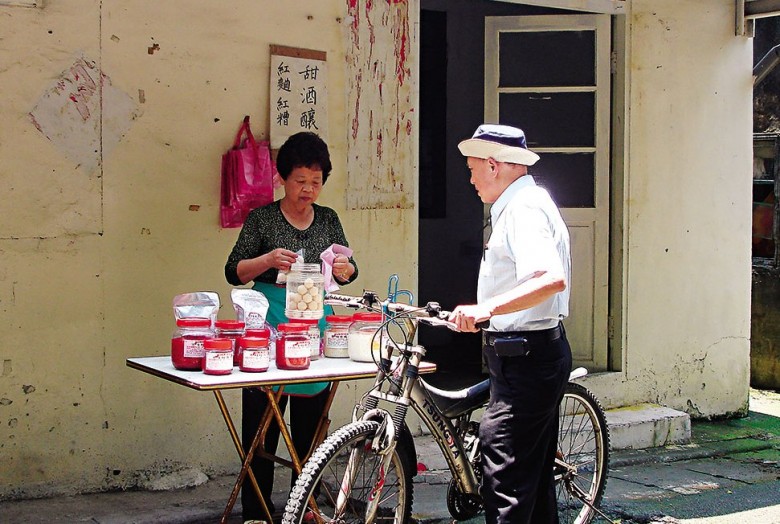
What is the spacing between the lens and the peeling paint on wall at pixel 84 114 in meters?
5.44

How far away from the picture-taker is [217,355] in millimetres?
4277

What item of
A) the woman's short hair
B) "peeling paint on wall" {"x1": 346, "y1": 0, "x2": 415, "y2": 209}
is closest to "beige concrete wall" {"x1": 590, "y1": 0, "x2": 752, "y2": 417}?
"peeling paint on wall" {"x1": 346, "y1": 0, "x2": 415, "y2": 209}

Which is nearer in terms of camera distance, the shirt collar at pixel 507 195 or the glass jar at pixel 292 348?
the shirt collar at pixel 507 195

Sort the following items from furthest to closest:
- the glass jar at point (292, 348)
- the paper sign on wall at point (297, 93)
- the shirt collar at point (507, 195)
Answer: the paper sign on wall at point (297, 93), the glass jar at point (292, 348), the shirt collar at point (507, 195)

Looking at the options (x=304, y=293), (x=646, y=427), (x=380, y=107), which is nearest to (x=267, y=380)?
(x=304, y=293)

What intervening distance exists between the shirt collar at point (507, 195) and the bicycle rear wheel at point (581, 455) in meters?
1.27

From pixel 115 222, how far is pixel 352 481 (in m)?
2.20

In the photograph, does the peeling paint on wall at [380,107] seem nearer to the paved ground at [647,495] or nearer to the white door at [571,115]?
the white door at [571,115]

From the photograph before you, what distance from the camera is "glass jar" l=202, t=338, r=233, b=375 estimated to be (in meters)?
4.27

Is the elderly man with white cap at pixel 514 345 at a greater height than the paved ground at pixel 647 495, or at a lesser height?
greater

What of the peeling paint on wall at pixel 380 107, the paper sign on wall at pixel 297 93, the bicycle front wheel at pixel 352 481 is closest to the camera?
the bicycle front wheel at pixel 352 481

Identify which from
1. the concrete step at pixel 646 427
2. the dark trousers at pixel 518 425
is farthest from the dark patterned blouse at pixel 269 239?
the concrete step at pixel 646 427

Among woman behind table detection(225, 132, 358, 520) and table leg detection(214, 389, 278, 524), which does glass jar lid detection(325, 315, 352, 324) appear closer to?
woman behind table detection(225, 132, 358, 520)

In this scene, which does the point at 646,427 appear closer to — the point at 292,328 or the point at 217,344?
the point at 292,328
